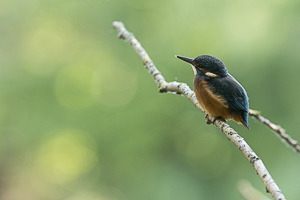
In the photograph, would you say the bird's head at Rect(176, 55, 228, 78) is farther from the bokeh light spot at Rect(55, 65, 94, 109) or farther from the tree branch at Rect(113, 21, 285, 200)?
the bokeh light spot at Rect(55, 65, 94, 109)

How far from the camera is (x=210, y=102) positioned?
212 centimetres

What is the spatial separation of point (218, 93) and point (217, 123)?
354 millimetres

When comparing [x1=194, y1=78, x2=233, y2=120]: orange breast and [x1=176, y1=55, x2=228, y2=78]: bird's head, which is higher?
[x1=176, y1=55, x2=228, y2=78]: bird's head

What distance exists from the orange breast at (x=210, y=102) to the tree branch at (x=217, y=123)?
1.5 inches

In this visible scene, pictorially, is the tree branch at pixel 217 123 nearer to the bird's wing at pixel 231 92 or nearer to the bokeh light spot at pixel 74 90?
the bird's wing at pixel 231 92

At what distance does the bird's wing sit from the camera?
2150 millimetres

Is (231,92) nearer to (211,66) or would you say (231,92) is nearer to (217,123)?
(211,66)

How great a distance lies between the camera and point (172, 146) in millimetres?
7258

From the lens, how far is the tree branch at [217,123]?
3.44 ft

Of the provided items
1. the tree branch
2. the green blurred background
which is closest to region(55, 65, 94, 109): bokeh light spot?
the green blurred background

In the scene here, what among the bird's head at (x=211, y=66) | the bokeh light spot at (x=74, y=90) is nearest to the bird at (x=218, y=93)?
the bird's head at (x=211, y=66)

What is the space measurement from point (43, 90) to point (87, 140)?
1.23 meters

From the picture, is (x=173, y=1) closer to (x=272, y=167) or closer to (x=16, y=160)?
(x=272, y=167)

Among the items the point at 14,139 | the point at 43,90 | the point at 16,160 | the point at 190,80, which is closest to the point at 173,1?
the point at 190,80
